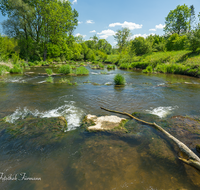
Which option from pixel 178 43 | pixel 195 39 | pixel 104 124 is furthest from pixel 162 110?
pixel 178 43

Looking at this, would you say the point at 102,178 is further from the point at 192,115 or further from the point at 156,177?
the point at 192,115

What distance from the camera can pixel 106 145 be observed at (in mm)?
3881

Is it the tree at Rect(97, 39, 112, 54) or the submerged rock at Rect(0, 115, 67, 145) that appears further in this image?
the tree at Rect(97, 39, 112, 54)

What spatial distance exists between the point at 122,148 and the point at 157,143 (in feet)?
3.90

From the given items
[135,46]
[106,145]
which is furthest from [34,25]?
[106,145]

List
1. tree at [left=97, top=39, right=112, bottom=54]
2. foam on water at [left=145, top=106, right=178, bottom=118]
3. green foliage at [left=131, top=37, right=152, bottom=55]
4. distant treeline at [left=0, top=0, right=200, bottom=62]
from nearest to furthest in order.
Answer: foam on water at [left=145, top=106, right=178, bottom=118] → distant treeline at [left=0, top=0, right=200, bottom=62] → green foliage at [left=131, top=37, right=152, bottom=55] → tree at [left=97, top=39, right=112, bottom=54]

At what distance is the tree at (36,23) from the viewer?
1186 inches

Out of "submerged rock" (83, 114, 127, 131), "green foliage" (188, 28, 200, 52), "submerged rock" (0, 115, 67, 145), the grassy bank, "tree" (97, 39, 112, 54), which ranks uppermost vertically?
"tree" (97, 39, 112, 54)

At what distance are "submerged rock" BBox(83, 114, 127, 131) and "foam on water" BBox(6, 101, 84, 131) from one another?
532 mm

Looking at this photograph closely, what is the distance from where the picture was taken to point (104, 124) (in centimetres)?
495

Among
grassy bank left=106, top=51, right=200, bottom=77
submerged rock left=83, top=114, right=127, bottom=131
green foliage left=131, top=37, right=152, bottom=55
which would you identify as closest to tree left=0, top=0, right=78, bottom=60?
grassy bank left=106, top=51, right=200, bottom=77

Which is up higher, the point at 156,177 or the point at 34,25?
the point at 34,25

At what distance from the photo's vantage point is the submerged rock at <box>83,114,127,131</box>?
4.71m

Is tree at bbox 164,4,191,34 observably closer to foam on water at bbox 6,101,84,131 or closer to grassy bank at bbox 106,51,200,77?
grassy bank at bbox 106,51,200,77
